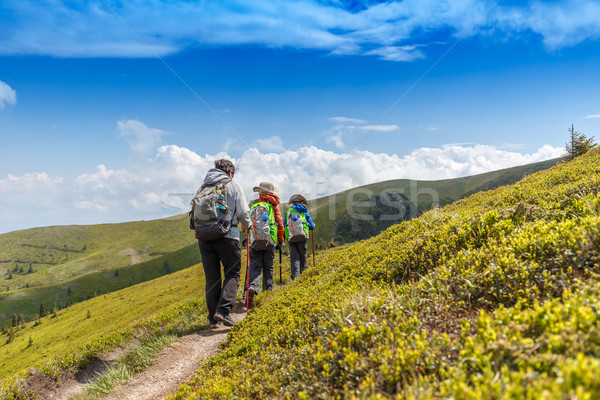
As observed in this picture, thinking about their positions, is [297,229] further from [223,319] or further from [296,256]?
[223,319]

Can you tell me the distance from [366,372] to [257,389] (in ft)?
6.13

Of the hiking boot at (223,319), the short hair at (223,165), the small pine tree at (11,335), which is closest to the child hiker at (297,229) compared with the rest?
the hiking boot at (223,319)

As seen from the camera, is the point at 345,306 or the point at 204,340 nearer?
the point at 345,306

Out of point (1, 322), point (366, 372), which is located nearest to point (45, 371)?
point (366, 372)

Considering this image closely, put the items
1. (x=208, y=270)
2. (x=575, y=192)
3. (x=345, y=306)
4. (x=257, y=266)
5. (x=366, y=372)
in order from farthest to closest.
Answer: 1. (x=257, y=266)
2. (x=208, y=270)
3. (x=575, y=192)
4. (x=345, y=306)
5. (x=366, y=372)

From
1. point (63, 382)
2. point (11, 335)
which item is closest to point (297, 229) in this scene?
point (63, 382)

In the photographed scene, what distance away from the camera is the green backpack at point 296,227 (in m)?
15.6

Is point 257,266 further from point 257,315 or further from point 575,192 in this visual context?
point 575,192

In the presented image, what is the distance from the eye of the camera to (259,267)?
12.7 meters

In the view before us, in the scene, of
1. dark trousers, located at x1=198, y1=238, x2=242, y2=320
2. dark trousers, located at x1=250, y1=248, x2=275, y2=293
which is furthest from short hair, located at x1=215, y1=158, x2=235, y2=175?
dark trousers, located at x1=250, y1=248, x2=275, y2=293

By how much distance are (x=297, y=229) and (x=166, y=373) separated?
892cm

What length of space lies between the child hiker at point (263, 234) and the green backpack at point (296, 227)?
7.70ft

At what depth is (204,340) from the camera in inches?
380

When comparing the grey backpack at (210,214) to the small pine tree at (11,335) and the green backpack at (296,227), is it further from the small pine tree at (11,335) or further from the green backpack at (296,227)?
the small pine tree at (11,335)
